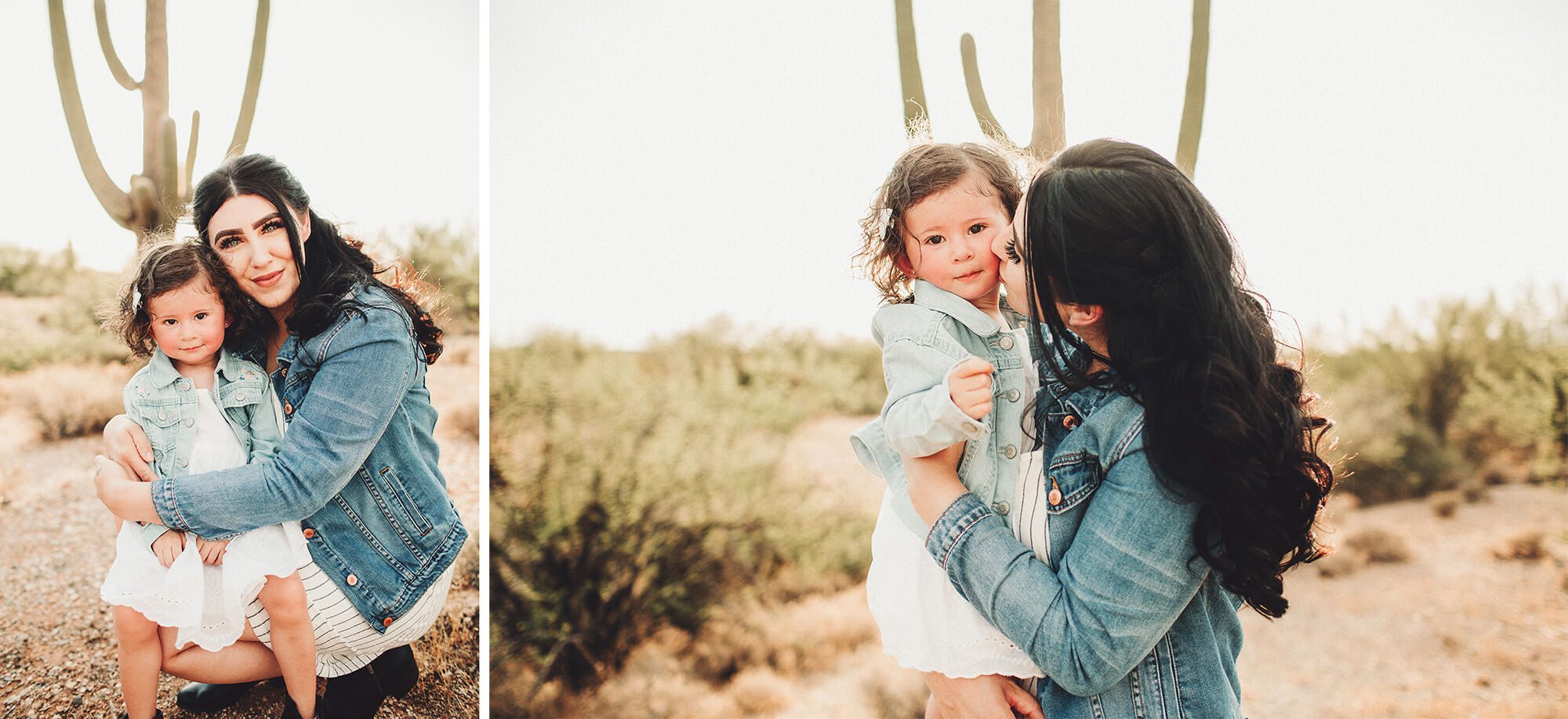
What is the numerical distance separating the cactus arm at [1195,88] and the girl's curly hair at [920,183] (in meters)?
1.14

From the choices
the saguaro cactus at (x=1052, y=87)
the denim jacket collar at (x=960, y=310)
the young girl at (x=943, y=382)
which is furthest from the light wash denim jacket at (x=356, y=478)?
the saguaro cactus at (x=1052, y=87)

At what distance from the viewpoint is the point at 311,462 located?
1.80 m

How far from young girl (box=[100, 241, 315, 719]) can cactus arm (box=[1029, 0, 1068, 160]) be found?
6.76 feet

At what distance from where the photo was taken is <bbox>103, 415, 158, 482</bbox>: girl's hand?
1.81 meters

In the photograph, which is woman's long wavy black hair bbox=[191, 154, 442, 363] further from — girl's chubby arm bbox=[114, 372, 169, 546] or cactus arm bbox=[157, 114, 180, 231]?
cactus arm bbox=[157, 114, 180, 231]

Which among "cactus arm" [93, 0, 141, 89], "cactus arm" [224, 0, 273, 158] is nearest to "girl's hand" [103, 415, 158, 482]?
"cactus arm" [224, 0, 273, 158]

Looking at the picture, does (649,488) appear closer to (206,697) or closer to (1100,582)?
(206,697)

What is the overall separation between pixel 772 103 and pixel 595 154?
63 cm

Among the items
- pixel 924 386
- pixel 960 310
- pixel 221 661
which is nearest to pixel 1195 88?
pixel 960 310

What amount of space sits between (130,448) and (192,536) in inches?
8.8

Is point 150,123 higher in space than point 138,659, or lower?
higher

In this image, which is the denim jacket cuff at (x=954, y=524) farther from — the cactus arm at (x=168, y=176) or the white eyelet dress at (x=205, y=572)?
the cactus arm at (x=168, y=176)

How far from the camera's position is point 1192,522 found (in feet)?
3.66

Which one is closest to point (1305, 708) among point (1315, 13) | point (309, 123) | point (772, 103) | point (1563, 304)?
point (1563, 304)
